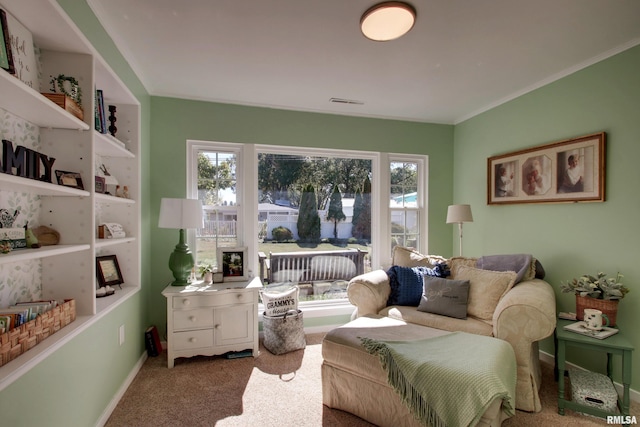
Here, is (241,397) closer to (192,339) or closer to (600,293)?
(192,339)

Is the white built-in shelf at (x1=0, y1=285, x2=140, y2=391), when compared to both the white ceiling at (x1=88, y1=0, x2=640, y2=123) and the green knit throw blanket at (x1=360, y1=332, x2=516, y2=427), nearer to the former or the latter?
the green knit throw blanket at (x1=360, y1=332, x2=516, y2=427)

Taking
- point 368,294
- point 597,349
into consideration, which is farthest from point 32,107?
point 597,349

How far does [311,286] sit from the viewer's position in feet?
12.2

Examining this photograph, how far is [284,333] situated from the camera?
9.77 ft

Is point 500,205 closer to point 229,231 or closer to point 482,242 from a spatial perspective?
point 482,242

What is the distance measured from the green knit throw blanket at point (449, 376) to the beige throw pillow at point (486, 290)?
563mm

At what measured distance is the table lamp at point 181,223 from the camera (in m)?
2.72

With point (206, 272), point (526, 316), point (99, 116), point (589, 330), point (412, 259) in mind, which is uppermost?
point (99, 116)

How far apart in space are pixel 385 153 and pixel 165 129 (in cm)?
247

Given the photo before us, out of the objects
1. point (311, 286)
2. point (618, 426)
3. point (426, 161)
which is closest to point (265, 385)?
Answer: point (311, 286)

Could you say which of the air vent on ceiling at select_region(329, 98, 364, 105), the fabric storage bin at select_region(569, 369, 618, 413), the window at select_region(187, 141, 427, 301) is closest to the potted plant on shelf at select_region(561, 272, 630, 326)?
the fabric storage bin at select_region(569, 369, 618, 413)

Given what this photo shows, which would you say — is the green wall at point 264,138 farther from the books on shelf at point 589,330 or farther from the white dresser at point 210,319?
the books on shelf at point 589,330

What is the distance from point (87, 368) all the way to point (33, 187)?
108 cm

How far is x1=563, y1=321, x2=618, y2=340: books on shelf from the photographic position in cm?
208
